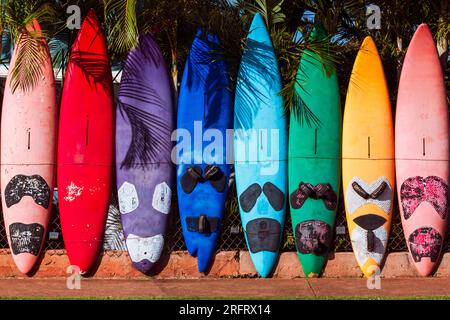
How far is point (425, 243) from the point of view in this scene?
6.26 metres

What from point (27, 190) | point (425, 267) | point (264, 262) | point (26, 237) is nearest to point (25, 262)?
point (26, 237)

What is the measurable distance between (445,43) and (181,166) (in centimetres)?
316

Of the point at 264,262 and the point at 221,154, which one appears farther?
the point at 221,154

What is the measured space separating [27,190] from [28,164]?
0.26m

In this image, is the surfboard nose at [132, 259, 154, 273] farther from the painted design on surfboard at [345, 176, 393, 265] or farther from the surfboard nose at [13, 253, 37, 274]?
the painted design on surfboard at [345, 176, 393, 265]

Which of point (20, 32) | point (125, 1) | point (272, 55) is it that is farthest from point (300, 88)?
point (20, 32)

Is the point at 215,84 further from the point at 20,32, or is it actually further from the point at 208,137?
the point at 20,32

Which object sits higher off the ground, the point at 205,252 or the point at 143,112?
the point at 143,112

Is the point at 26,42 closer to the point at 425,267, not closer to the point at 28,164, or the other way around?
the point at 28,164

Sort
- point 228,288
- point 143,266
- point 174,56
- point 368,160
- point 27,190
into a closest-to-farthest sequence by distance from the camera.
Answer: point 228,288
point 143,266
point 27,190
point 368,160
point 174,56

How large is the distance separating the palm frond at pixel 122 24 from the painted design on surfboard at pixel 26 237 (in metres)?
2.03

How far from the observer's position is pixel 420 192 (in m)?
6.34

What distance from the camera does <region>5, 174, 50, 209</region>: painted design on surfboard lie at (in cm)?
632

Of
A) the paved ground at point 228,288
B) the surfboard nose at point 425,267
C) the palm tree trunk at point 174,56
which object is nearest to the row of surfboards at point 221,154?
the surfboard nose at point 425,267
